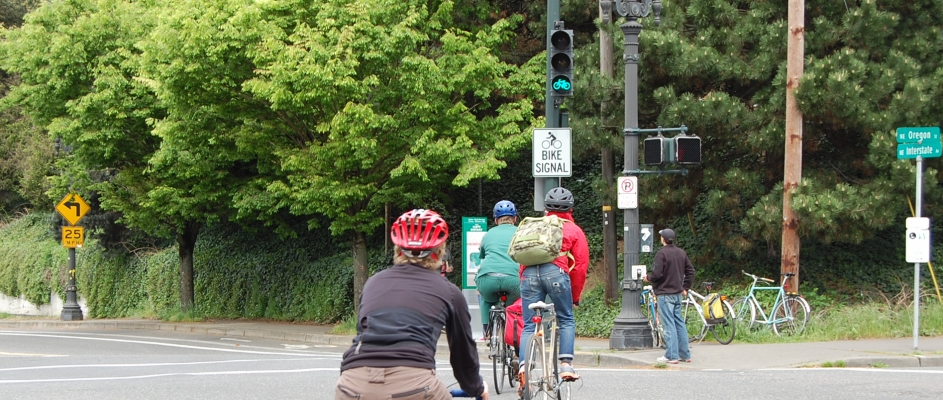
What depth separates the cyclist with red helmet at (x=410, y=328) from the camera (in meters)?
4.29

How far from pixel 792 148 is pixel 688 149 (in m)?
3.34

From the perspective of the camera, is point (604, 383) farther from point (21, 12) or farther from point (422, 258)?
point (21, 12)

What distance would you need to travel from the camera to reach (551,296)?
8422 millimetres

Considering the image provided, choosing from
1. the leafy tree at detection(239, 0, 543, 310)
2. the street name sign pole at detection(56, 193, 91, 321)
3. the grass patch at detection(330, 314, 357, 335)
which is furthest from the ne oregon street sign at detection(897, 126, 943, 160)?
the street name sign pole at detection(56, 193, 91, 321)

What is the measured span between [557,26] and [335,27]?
620cm

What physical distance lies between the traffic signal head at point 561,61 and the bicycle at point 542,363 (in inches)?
253

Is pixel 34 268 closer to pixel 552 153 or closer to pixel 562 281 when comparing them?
pixel 552 153

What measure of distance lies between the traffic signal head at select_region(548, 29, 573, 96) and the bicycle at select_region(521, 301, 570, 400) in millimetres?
6414

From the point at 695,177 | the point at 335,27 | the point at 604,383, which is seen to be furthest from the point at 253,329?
the point at 604,383

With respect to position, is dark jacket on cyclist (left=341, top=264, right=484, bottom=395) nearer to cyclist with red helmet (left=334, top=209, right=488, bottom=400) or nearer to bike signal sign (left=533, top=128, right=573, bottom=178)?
cyclist with red helmet (left=334, top=209, right=488, bottom=400)

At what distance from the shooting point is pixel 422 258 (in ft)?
15.3

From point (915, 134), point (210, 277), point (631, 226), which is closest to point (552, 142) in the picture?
point (631, 226)

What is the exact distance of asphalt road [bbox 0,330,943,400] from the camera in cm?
1012

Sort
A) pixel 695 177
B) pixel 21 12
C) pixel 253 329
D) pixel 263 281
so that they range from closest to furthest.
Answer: pixel 695 177 → pixel 253 329 → pixel 263 281 → pixel 21 12
